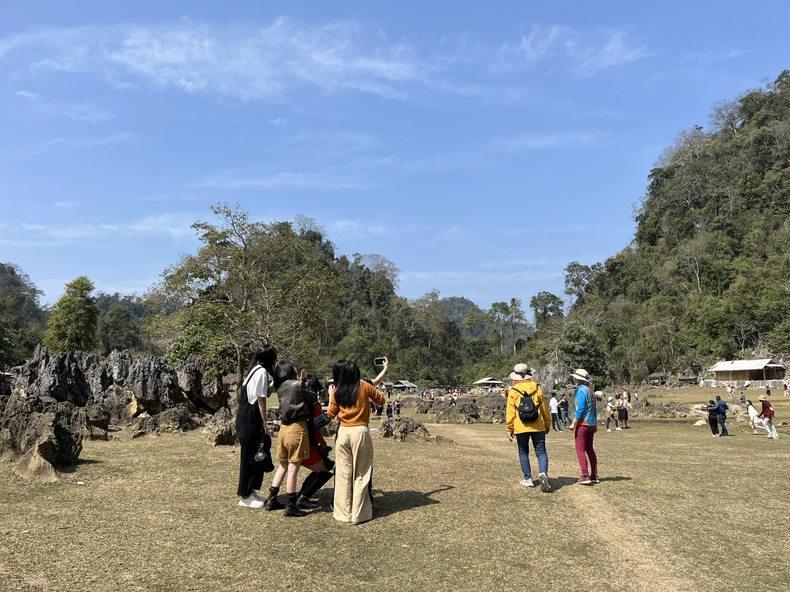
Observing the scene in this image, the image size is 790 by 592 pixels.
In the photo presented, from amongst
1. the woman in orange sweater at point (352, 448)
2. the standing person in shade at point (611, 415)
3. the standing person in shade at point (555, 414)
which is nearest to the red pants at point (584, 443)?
the woman in orange sweater at point (352, 448)

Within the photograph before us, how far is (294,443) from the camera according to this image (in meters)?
6.06

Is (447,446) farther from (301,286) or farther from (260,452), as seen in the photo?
(301,286)

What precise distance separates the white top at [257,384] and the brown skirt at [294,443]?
44 centimetres

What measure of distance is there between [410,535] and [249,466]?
6.65 ft

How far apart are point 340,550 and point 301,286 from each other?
818 inches

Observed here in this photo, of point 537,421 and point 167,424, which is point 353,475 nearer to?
point 537,421

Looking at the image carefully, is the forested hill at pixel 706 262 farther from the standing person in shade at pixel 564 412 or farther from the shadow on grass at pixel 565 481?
the shadow on grass at pixel 565 481

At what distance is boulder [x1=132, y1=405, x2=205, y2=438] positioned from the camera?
14.4 metres

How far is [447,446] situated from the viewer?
1345 cm

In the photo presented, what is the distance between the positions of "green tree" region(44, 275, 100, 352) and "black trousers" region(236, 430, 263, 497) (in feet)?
176

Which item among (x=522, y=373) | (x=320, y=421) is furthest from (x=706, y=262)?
(x=320, y=421)

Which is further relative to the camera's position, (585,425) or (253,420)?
(585,425)

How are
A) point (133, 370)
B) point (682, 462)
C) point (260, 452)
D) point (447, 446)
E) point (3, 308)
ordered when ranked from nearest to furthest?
1. point (260, 452)
2. point (682, 462)
3. point (447, 446)
4. point (133, 370)
5. point (3, 308)

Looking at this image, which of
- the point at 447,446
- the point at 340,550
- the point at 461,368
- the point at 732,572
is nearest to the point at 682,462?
the point at 447,446
